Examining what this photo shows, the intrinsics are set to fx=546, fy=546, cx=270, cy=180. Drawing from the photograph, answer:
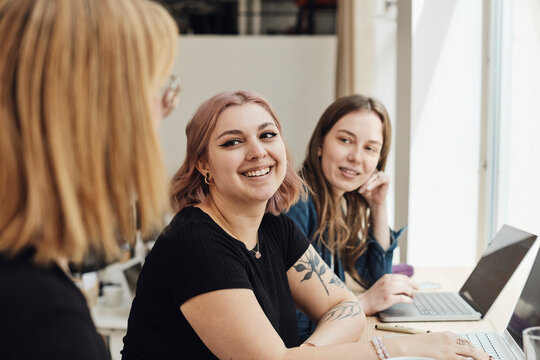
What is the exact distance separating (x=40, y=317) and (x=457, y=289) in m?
1.55

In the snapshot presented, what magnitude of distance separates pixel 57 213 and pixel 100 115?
0.44 ft

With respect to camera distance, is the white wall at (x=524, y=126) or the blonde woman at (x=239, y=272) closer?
the blonde woman at (x=239, y=272)

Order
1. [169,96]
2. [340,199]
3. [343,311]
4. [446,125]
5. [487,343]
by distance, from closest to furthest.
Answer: [169,96], [487,343], [343,311], [340,199], [446,125]

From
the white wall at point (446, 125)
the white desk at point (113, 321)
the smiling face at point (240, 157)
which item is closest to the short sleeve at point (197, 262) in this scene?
the smiling face at point (240, 157)

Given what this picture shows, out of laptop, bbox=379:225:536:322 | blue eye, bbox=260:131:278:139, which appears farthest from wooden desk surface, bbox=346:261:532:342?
blue eye, bbox=260:131:278:139

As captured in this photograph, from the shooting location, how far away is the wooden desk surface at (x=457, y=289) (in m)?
1.44

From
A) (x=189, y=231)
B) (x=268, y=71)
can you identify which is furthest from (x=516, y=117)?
(x=268, y=71)

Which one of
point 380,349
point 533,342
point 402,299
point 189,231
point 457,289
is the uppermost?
point 189,231

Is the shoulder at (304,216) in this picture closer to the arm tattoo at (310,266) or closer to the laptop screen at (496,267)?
the arm tattoo at (310,266)

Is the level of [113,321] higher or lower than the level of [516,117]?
lower

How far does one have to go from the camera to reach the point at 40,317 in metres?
0.64

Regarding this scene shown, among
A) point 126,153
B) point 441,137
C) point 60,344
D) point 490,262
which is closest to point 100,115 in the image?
point 126,153

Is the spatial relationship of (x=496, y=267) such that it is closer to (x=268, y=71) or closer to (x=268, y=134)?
(x=268, y=134)

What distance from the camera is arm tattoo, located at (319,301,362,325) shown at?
4.54ft
